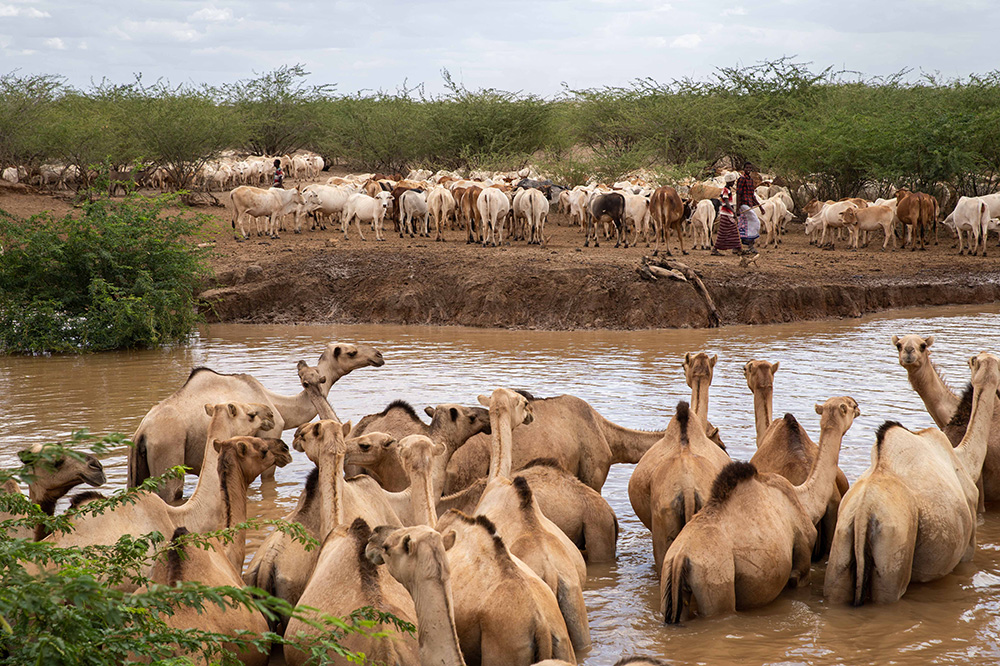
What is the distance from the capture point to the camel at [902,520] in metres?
5.14

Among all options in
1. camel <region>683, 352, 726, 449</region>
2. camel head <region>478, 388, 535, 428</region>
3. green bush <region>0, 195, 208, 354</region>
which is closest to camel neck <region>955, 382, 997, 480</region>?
camel <region>683, 352, 726, 449</region>

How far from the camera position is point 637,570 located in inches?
234

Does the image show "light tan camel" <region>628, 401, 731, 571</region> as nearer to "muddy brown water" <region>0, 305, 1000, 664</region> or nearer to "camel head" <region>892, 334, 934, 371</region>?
"muddy brown water" <region>0, 305, 1000, 664</region>

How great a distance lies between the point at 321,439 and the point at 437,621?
5.71 ft

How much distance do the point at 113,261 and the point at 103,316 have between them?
1.02 m

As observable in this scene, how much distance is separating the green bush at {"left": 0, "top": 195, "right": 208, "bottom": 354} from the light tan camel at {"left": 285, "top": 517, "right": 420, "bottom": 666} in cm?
1075

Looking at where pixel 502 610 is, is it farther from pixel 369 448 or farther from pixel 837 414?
pixel 837 414

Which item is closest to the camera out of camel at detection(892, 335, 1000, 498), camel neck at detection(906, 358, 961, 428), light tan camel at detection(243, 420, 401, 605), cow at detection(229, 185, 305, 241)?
light tan camel at detection(243, 420, 401, 605)

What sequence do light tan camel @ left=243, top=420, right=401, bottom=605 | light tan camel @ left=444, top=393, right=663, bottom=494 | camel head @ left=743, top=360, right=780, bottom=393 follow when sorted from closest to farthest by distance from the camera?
light tan camel @ left=243, top=420, right=401, bottom=605 < light tan camel @ left=444, top=393, right=663, bottom=494 < camel head @ left=743, top=360, right=780, bottom=393

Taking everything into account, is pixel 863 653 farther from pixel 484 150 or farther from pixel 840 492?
pixel 484 150

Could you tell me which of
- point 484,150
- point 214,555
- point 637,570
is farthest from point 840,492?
point 484,150

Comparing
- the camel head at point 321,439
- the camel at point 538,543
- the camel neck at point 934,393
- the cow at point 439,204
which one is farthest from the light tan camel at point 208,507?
the cow at point 439,204

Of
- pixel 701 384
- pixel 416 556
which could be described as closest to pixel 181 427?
pixel 701 384

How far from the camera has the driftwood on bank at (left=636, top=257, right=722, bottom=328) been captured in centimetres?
1705
